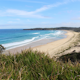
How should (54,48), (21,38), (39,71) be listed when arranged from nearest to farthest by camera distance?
(39,71)
(54,48)
(21,38)

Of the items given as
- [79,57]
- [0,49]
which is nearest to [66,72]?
[79,57]

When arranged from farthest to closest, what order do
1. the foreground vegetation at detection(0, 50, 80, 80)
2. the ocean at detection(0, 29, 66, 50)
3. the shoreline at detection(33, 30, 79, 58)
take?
the ocean at detection(0, 29, 66, 50)
the shoreline at detection(33, 30, 79, 58)
the foreground vegetation at detection(0, 50, 80, 80)

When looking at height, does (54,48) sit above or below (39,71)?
below

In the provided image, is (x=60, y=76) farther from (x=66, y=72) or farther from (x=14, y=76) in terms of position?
(x=14, y=76)

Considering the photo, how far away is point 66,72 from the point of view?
7.86 feet

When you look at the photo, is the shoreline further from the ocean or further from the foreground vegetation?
the ocean

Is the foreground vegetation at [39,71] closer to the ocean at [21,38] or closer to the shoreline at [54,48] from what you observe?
the shoreline at [54,48]

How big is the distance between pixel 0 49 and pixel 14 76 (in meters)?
6.64

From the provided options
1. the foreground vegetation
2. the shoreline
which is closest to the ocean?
the shoreline

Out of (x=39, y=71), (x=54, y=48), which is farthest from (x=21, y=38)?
(x=39, y=71)

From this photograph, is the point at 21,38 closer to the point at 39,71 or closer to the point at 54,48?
the point at 54,48

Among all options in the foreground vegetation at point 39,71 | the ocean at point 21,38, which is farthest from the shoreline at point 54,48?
the ocean at point 21,38

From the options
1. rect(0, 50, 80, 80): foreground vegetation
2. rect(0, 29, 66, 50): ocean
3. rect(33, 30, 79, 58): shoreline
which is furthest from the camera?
rect(0, 29, 66, 50): ocean

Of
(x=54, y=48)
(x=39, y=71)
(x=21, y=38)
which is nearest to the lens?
(x=39, y=71)
